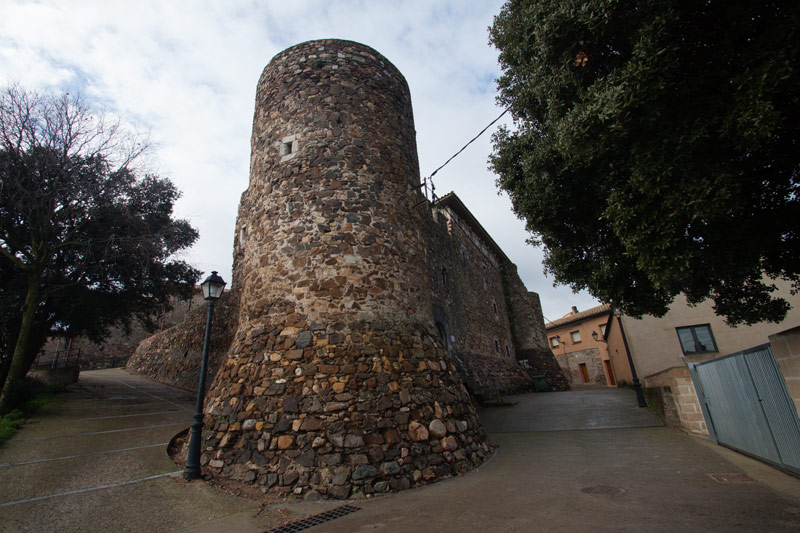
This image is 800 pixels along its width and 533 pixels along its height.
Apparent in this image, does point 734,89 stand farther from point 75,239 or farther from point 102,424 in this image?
point 75,239

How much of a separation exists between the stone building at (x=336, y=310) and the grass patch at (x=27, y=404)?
4130 mm

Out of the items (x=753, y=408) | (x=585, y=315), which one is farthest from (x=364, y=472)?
(x=585, y=315)

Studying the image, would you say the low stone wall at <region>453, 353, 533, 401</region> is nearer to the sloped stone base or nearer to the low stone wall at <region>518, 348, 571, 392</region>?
the low stone wall at <region>518, 348, 571, 392</region>

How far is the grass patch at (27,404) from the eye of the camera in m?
6.52

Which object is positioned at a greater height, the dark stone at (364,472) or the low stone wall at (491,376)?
the low stone wall at (491,376)

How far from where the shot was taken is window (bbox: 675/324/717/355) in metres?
14.1

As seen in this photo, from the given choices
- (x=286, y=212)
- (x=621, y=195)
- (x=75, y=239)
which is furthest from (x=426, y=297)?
(x=75, y=239)

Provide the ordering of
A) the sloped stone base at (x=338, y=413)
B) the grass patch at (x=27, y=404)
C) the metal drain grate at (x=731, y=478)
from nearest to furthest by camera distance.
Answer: the metal drain grate at (x=731, y=478)
the sloped stone base at (x=338, y=413)
the grass patch at (x=27, y=404)

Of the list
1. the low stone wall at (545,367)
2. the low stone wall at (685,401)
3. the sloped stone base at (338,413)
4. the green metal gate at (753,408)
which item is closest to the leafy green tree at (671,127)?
the green metal gate at (753,408)

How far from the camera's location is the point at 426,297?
6.86 meters

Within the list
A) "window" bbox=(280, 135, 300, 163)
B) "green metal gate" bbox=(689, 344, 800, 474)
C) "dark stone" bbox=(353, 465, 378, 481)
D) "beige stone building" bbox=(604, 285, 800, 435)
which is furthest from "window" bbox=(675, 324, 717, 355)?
"window" bbox=(280, 135, 300, 163)

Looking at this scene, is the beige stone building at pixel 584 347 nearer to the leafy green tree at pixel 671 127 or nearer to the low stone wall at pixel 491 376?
the low stone wall at pixel 491 376

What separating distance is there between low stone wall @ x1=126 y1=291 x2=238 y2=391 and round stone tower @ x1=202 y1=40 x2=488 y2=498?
6.50 meters

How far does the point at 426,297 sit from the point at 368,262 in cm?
141
